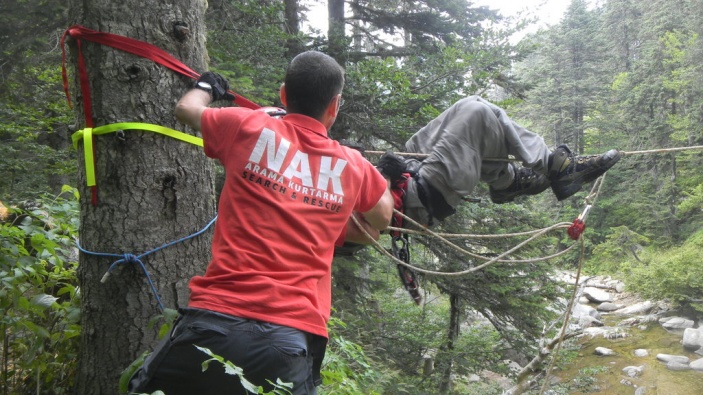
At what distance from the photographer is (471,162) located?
3.13 metres

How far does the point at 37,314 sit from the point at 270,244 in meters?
1.42

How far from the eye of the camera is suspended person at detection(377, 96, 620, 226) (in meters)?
3.07

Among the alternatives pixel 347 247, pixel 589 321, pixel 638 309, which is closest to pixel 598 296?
pixel 638 309

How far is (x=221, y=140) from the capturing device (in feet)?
6.30

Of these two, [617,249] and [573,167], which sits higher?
[573,167]

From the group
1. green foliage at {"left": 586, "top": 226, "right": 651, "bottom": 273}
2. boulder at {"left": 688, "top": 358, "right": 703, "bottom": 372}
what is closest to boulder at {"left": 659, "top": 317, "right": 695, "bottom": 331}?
boulder at {"left": 688, "top": 358, "right": 703, "bottom": 372}

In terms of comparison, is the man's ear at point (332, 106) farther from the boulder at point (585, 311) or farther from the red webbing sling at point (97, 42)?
the boulder at point (585, 311)

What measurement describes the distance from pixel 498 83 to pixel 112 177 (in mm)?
8130

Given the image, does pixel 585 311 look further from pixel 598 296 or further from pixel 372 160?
pixel 372 160

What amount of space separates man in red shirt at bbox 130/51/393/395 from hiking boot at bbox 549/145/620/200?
1858mm

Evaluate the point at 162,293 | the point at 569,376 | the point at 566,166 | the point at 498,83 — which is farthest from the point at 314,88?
the point at 569,376

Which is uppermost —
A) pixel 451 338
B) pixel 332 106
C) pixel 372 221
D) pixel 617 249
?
pixel 332 106

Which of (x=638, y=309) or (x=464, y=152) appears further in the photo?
(x=638, y=309)

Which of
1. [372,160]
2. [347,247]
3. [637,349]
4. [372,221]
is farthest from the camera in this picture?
[637,349]
